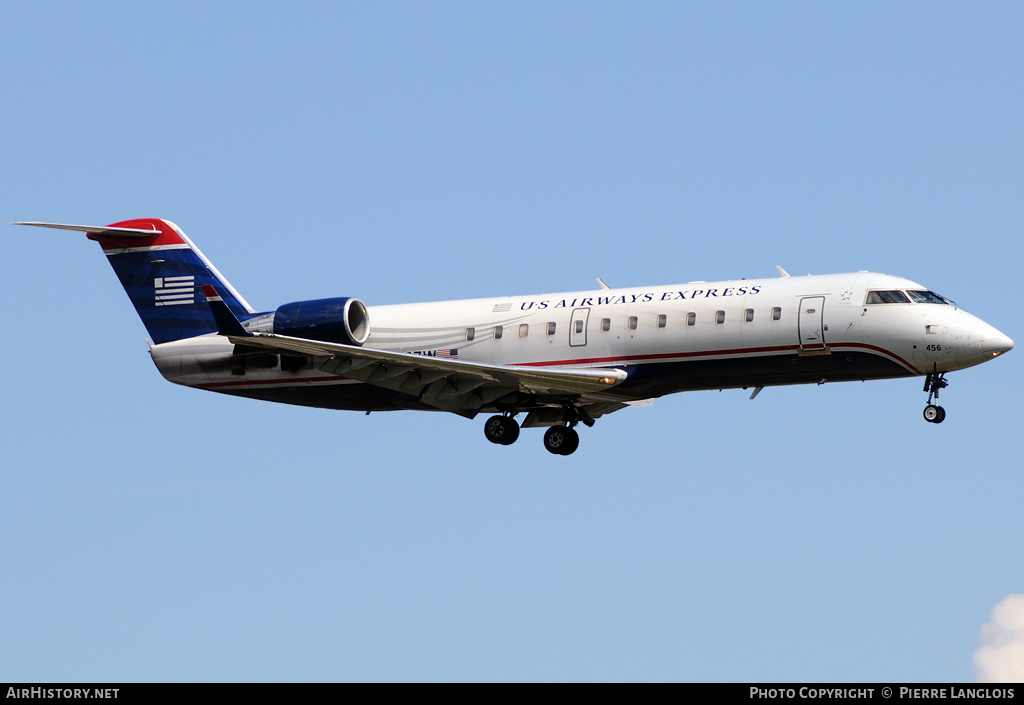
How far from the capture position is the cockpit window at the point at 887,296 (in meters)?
31.3

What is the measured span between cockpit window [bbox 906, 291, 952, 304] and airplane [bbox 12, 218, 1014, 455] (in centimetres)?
3

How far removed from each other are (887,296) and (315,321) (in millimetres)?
12333

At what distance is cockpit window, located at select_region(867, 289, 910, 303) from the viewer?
31328 mm

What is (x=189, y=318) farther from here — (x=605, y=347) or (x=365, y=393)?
(x=605, y=347)

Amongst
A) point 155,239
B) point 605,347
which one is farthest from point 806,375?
point 155,239

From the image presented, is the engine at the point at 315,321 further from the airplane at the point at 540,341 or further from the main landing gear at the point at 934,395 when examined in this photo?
the main landing gear at the point at 934,395

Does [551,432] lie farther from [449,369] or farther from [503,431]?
[449,369]

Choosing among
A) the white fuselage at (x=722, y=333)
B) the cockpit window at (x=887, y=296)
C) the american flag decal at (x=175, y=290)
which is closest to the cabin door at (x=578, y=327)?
the white fuselage at (x=722, y=333)

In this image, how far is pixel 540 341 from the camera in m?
33.6

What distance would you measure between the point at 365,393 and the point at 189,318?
16.4 ft
